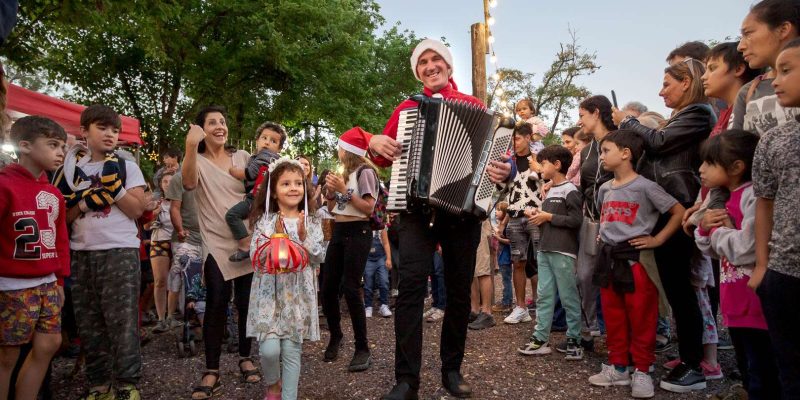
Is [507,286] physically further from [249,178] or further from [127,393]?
[127,393]

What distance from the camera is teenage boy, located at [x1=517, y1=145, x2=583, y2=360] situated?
4.39m

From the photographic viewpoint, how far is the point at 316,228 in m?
3.45

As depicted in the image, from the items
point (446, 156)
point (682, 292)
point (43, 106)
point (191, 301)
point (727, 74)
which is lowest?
point (191, 301)

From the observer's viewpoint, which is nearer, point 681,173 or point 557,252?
point 681,173

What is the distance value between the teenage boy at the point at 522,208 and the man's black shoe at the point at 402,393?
2.95 meters

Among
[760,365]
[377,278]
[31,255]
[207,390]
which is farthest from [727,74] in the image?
[377,278]

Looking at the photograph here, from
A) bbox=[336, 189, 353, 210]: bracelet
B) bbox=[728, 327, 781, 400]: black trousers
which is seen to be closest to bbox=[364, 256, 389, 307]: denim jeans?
bbox=[336, 189, 353, 210]: bracelet

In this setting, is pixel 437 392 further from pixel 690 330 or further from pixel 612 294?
pixel 690 330

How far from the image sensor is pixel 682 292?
11.5 feet

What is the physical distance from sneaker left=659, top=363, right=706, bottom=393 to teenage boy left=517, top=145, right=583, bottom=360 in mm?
887

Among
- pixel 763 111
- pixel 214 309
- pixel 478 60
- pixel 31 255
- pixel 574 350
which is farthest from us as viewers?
pixel 478 60

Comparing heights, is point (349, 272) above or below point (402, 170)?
below

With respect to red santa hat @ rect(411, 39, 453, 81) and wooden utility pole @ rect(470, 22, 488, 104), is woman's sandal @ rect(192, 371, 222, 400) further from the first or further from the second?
wooden utility pole @ rect(470, 22, 488, 104)

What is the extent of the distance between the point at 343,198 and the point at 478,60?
6108 millimetres
